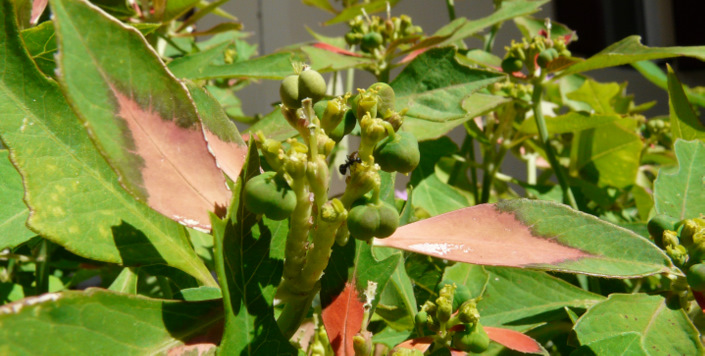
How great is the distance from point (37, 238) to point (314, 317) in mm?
273

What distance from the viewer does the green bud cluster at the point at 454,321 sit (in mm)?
495

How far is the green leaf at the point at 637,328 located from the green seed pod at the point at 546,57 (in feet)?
1.32

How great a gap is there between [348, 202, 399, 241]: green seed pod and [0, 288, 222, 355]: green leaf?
0.41ft

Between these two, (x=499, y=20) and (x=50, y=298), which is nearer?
(x=50, y=298)

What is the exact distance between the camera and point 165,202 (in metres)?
0.40

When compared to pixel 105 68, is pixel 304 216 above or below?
below

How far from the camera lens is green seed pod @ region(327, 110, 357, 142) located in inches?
17.2

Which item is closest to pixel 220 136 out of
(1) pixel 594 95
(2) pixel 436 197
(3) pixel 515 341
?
(3) pixel 515 341

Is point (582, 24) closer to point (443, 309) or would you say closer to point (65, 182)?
point (443, 309)

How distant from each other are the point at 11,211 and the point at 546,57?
709 mm

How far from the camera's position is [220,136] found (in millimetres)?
473

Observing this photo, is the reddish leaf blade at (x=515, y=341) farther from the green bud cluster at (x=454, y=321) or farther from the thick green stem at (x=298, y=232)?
the thick green stem at (x=298, y=232)

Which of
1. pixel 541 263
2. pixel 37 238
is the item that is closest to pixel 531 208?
pixel 541 263

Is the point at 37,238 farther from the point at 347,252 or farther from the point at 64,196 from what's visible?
the point at 347,252
